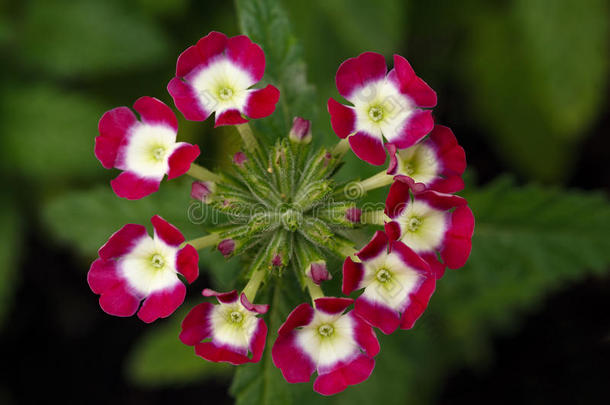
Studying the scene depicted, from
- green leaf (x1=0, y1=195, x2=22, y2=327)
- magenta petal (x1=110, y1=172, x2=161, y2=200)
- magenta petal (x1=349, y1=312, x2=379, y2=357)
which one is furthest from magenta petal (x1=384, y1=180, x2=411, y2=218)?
green leaf (x1=0, y1=195, x2=22, y2=327)

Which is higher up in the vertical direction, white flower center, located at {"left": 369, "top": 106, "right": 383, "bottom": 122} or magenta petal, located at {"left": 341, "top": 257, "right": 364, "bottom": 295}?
white flower center, located at {"left": 369, "top": 106, "right": 383, "bottom": 122}

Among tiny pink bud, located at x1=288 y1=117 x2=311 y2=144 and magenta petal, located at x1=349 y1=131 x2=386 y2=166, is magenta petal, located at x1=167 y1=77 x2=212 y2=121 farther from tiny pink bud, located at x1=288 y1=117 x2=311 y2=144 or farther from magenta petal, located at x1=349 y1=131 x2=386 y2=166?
magenta petal, located at x1=349 y1=131 x2=386 y2=166

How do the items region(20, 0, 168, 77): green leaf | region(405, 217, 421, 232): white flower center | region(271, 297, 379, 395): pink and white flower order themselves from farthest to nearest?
region(20, 0, 168, 77): green leaf
region(405, 217, 421, 232): white flower center
region(271, 297, 379, 395): pink and white flower

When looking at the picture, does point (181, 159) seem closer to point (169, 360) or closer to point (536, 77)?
point (169, 360)

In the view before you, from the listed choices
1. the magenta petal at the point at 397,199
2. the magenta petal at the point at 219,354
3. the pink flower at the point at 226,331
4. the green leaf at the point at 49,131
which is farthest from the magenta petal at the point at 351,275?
the green leaf at the point at 49,131

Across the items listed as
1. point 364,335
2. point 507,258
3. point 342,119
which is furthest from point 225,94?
point 507,258

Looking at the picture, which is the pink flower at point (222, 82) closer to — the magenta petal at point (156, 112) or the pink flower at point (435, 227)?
the magenta petal at point (156, 112)

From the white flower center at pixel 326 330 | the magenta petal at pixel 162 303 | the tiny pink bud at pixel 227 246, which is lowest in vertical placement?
the white flower center at pixel 326 330

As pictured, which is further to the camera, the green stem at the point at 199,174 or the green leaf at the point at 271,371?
the green leaf at the point at 271,371
